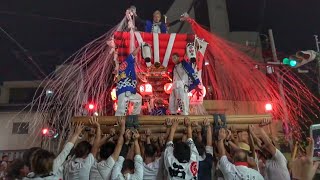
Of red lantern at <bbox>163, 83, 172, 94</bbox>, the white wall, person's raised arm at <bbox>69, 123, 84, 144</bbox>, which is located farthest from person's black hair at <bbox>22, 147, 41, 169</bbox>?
the white wall

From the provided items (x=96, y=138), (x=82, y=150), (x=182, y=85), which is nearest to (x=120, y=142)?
(x=96, y=138)

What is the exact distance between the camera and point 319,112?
1135cm

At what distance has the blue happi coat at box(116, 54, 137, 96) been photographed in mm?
5281

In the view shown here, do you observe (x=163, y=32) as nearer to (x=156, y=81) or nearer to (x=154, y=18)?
(x=154, y=18)

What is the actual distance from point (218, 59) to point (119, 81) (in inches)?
92.0

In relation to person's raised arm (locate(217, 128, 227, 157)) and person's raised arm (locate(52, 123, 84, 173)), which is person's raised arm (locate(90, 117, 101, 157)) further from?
person's raised arm (locate(217, 128, 227, 157))

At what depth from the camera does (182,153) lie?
130 inches

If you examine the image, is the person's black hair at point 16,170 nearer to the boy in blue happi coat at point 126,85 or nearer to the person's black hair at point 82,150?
the person's black hair at point 82,150

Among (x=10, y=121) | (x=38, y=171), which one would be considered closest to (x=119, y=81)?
(x=38, y=171)

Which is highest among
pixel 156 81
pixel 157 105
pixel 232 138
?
pixel 156 81

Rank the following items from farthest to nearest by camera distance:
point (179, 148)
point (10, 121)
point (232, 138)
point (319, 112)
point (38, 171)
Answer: point (10, 121) < point (319, 112) < point (232, 138) < point (179, 148) < point (38, 171)

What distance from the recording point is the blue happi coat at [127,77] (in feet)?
17.3

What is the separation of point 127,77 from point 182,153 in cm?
233

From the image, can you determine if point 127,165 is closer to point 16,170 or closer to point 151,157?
Result: point 151,157
